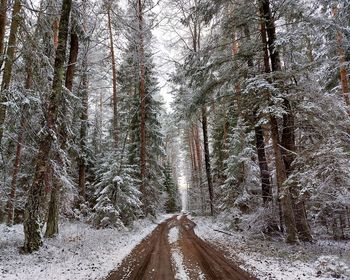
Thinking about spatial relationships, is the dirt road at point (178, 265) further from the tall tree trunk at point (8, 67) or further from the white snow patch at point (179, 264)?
the tall tree trunk at point (8, 67)

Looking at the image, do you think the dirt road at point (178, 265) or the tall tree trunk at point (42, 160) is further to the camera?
the tall tree trunk at point (42, 160)

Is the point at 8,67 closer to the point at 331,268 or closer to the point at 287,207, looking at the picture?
the point at 287,207

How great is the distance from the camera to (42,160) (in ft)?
26.6

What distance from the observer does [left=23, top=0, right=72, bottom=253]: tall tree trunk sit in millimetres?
7789

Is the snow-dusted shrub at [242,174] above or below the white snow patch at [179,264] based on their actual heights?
above

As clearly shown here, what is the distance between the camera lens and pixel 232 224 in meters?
14.7

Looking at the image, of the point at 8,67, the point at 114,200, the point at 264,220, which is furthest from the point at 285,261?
the point at 8,67

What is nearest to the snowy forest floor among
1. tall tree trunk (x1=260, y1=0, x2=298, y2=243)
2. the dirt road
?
the dirt road

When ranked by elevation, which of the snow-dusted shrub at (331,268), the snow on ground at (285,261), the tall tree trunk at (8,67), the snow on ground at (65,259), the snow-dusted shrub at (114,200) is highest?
the tall tree trunk at (8,67)

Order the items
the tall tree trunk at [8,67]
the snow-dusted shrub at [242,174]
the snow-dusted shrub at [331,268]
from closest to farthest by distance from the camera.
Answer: the snow-dusted shrub at [331,268] → the tall tree trunk at [8,67] → the snow-dusted shrub at [242,174]

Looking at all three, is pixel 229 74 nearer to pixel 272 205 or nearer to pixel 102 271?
pixel 272 205

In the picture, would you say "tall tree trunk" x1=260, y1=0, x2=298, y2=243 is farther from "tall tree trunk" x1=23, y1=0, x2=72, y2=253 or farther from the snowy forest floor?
"tall tree trunk" x1=23, y1=0, x2=72, y2=253

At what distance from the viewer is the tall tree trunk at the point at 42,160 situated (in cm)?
779

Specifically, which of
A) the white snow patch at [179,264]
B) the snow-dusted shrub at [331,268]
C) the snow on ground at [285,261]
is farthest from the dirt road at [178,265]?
the snow-dusted shrub at [331,268]
